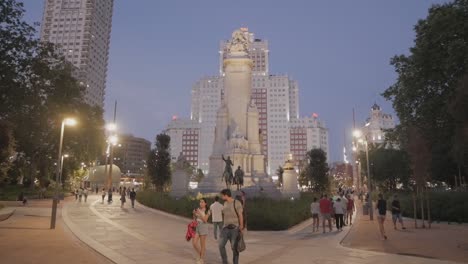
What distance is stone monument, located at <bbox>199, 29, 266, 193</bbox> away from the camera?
55516 millimetres

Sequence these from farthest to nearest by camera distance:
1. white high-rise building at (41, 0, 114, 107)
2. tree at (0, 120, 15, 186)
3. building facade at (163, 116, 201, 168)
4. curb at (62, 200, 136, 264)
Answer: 1. building facade at (163, 116, 201, 168)
2. white high-rise building at (41, 0, 114, 107)
3. tree at (0, 120, 15, 186)
4. curb at (62, 200, 136, 264)

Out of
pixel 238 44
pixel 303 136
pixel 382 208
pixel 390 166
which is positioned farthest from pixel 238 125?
pixel 303 136

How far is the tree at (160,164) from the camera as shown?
53.3m

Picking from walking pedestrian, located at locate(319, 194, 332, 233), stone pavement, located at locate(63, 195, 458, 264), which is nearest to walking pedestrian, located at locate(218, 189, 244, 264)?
stone pavement, located at locate(63, 195, 458, 264)

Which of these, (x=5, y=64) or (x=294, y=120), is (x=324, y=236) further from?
(x=294, y=120)

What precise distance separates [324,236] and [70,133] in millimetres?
49386

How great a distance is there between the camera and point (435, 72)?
26.1 meters

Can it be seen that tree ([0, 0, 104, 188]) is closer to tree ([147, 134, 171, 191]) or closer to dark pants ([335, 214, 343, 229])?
tree ([147, 134, 171, 191])

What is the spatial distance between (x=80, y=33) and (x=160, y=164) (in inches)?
4700

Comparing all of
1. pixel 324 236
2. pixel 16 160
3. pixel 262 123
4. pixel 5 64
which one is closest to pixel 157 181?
pixel 16 160

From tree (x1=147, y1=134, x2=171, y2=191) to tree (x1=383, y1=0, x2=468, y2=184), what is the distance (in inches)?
1331

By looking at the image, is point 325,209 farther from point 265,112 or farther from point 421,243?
point 265,112

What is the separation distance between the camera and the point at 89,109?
198 ft

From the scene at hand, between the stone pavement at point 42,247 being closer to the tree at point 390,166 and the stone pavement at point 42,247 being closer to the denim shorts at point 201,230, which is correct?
the denim shorts at point 201,230
